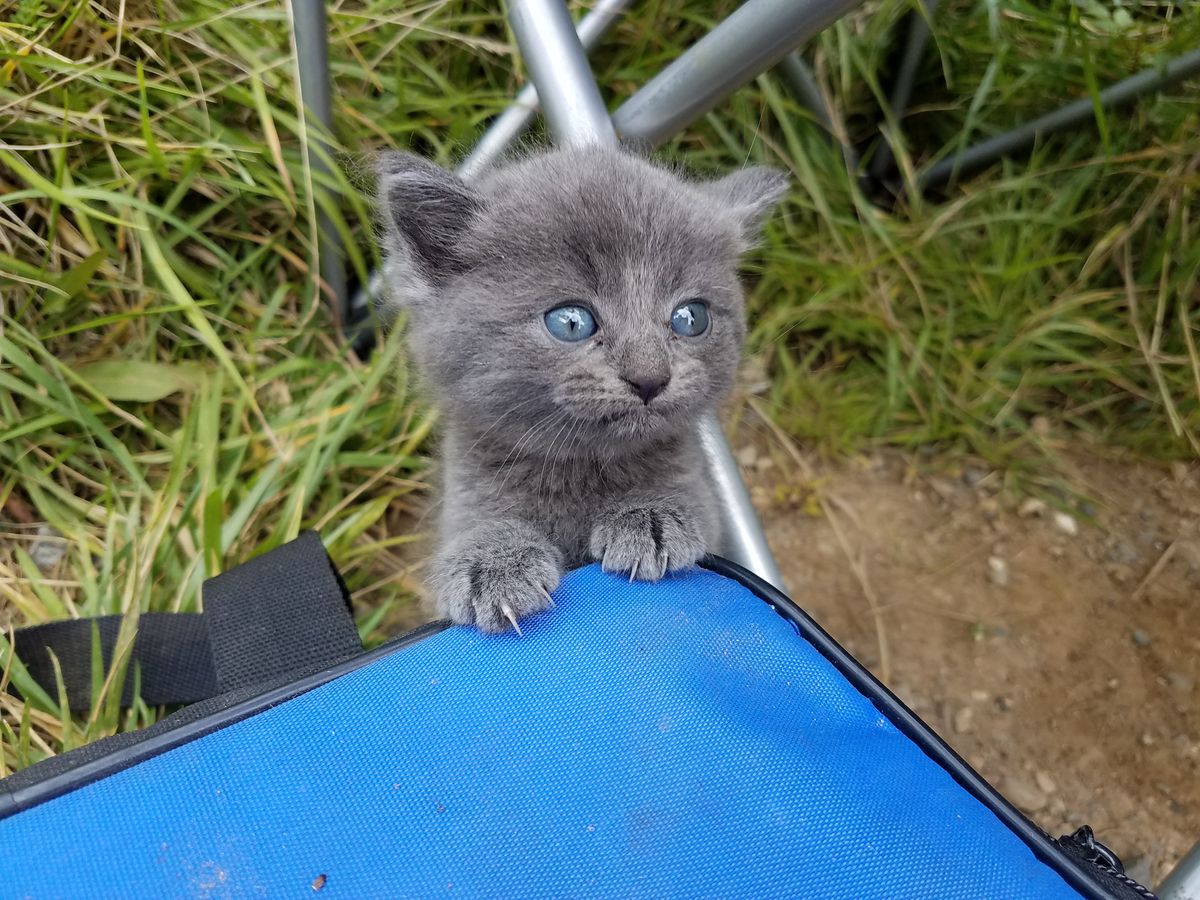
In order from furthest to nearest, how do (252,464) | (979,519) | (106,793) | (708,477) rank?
1. (979,519)
2. (252,464)
3. (708,477)
4. (106,793)

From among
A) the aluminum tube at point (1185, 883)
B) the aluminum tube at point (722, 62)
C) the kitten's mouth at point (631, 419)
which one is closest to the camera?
the aluminum tube at point (1185, 883)

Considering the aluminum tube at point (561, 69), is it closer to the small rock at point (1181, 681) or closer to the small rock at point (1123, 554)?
the small rock at point (1123, 554)

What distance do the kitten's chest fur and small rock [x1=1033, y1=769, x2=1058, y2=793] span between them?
112cm

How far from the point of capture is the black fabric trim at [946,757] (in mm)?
859

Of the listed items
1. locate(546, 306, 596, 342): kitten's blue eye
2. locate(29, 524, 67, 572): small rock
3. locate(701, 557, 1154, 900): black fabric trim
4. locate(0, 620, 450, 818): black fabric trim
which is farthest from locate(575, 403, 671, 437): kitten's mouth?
locate(29, 524, 67, 572): small rock

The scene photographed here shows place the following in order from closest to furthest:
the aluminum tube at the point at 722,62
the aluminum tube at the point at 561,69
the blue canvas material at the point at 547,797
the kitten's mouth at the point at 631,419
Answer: the blue canvas material at the point at 547,797, the kitten's mouth at the point at 631,419, the aluminum tube at the point at 722,62, the aluminum tube at the point at 561,69

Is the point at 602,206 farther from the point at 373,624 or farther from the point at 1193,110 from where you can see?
the point at 1193,110

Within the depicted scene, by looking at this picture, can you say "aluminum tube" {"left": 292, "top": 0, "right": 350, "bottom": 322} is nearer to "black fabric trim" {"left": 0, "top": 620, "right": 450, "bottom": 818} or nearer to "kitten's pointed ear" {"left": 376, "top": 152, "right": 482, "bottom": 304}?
"kitten's pointed ear" {"left": 376, "top": 152, "right": 482, "bottom": 304}

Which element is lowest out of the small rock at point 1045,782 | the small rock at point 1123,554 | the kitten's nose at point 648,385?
the small rock at point 1045,782

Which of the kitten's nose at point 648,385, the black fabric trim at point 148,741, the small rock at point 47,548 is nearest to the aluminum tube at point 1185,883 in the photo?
the kitten's nose at point 648,385

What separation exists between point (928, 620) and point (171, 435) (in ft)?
5.94

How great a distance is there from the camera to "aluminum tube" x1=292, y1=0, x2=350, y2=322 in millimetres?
1447

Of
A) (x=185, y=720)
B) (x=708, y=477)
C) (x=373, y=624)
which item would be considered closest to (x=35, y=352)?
(x=373, y=624)

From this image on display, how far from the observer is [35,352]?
1622 millimetres
